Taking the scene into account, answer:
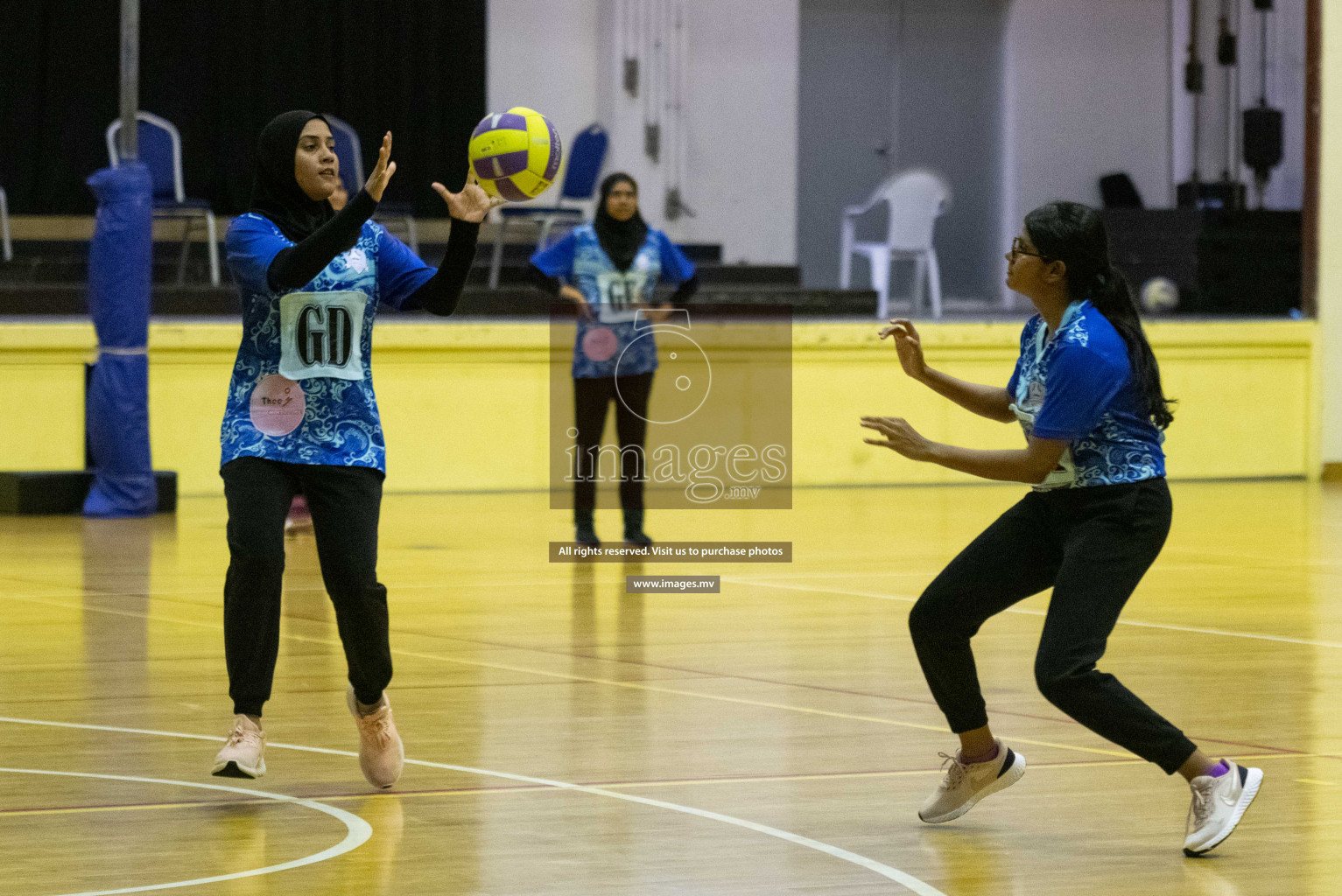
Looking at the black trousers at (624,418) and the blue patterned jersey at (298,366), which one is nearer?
the blue patterned jersey at (298,366)

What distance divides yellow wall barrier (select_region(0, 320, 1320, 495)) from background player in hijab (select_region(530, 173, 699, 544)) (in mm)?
3735

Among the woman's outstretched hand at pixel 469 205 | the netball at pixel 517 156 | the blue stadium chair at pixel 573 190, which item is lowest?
the woman's outstretched hand at pixel 469 205

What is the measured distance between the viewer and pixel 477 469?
1323cm

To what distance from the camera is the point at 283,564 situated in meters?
4.40

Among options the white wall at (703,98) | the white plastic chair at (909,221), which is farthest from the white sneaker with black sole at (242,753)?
the white wall at (703,98)

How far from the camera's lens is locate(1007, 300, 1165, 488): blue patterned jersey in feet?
12.7

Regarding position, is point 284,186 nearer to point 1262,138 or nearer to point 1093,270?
point 1093,270

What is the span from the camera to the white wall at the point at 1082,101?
19000mm

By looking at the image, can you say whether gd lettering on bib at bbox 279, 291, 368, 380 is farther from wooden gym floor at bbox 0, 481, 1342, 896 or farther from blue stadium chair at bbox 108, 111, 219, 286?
blue stadium chair at bbox 108, 111, 219, 286

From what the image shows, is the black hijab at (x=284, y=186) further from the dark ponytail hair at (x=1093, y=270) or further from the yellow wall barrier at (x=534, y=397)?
the yellow wall barrier at (x=534, y=397)

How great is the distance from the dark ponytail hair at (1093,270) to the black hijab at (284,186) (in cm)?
171

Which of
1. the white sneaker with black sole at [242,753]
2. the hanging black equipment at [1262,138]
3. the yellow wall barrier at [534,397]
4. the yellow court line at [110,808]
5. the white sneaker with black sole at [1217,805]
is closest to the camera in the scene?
the white sneaker with black sole at [1217,805]

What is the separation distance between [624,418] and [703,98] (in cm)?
911

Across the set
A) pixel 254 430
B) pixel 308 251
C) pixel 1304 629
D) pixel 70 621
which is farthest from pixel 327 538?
pixel 1304 629
